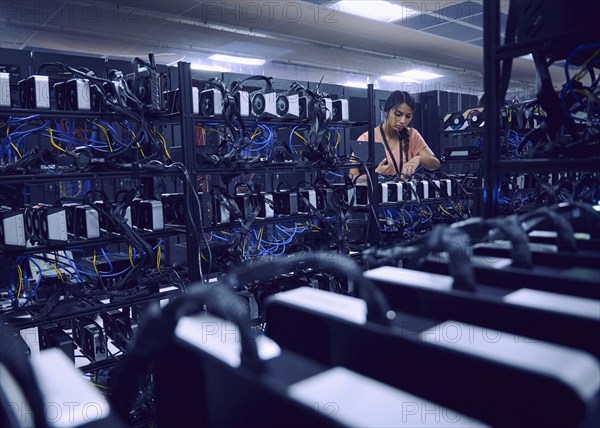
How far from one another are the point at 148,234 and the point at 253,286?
770mm

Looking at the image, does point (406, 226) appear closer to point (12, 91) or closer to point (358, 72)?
point (12, 91)

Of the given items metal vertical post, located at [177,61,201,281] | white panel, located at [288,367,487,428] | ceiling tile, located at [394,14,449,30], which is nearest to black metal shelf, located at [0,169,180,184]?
metal vertical post, located at [177,61,201,281]

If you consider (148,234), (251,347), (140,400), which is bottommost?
(140,400)

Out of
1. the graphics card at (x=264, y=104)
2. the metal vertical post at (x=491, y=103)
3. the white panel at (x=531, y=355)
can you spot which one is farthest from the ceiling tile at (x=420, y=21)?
the white panel at (x=531, y=355)

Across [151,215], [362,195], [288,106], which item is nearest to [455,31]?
[362,195]

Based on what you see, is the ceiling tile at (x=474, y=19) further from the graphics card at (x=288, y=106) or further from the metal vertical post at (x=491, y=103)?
the metal vertical post at (x=491, y=103)

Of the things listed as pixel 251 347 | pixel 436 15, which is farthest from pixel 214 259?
pixel 436 15

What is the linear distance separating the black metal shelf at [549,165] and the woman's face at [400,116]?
161 inches

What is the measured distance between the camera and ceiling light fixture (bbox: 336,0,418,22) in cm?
548

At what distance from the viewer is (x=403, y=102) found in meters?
4.64

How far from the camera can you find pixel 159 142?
263cm

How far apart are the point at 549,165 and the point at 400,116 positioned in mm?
4212

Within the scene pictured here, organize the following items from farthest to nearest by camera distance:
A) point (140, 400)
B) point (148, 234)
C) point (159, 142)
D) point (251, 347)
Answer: point (159, 142)
point (148, 234)
point (140, 400)
point (251, 347)

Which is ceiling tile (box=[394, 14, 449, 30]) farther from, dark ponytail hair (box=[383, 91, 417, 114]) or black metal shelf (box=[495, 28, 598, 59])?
black metal shelf (box=[495, 28, 598, 59])
